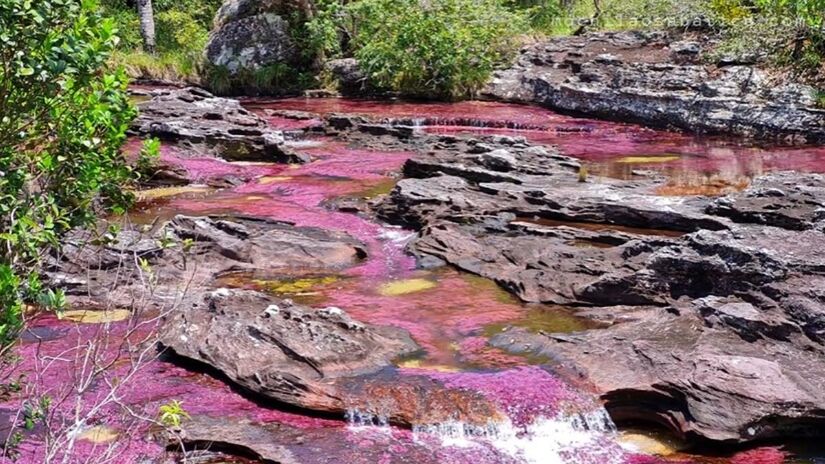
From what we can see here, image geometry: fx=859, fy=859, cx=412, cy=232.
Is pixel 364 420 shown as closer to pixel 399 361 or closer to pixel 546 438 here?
pixel 399 361

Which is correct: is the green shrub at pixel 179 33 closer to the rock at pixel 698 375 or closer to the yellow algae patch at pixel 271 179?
the yellow algae patch at pixel 271 179

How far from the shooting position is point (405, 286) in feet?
37.6

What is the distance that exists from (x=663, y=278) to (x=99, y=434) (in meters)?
6.42

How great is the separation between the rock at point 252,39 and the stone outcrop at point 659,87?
362 inches

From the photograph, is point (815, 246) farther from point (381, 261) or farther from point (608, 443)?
point (381, 261)

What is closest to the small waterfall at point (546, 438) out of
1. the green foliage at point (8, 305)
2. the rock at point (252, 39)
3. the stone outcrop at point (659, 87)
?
the green foliage at point (8, 305)

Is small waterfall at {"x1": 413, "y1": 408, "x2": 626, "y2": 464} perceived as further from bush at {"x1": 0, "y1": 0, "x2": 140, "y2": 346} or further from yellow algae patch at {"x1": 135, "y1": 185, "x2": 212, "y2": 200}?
yellow algae patch at {"x1": 135, "y1": 185, "x2": 212, "y2": 200}

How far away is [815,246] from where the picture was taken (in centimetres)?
952

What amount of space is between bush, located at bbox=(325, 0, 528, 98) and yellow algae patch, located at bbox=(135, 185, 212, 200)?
517 inches

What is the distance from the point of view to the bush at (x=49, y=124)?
14.2 ft

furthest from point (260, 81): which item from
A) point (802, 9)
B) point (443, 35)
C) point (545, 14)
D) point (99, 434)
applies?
point (99, 434)

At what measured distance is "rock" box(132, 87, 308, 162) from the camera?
20.9 meters

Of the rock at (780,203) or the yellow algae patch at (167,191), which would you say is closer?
the rock at (780,203)

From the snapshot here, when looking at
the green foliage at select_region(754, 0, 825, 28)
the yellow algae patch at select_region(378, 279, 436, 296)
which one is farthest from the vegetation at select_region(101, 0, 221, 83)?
the yellow algae patch at select_region(378, 279, 436, 296)
